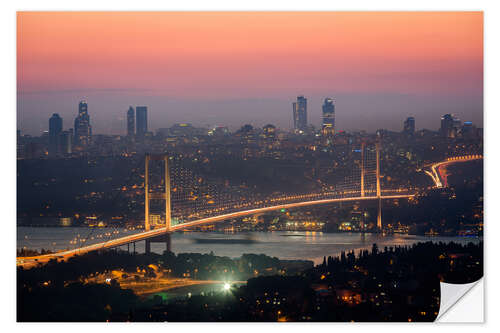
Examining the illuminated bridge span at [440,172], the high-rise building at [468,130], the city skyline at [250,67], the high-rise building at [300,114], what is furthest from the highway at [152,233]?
the high-rise building at [468,130]

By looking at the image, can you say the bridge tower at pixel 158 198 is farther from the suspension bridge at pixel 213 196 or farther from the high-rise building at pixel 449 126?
the high-rise building at pixel 449 126

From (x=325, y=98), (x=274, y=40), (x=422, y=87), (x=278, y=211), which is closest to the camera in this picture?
(x=274, y=40)

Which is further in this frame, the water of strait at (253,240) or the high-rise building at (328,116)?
the water of strait at (253,240)

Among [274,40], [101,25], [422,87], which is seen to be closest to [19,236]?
[101,25]

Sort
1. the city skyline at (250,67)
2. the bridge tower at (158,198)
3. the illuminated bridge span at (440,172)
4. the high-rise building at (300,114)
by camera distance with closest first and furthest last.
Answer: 1. the city skyline at (250,67)
2. the high-rise building at (300,114)
3. the illuminated bridge span at (440,172)
4. the bridge tower at (158,198)

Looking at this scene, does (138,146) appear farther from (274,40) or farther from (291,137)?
(274,40)

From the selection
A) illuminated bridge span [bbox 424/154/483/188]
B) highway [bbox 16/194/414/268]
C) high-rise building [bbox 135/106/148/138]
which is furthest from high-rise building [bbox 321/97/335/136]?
highway [bbox 16/194/414/268]
